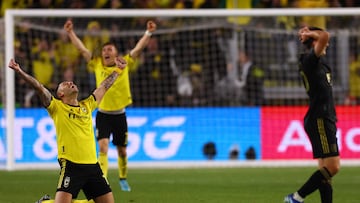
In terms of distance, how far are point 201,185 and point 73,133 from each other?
206 inches

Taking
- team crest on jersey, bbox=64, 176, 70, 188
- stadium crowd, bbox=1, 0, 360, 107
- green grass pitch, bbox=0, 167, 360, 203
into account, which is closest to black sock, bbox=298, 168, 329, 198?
green grass pitch, bbox=0, 167, 360, 203

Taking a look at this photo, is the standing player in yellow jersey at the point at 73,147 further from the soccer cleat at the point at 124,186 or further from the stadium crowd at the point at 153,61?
the stadium crowd at the point at 153,61

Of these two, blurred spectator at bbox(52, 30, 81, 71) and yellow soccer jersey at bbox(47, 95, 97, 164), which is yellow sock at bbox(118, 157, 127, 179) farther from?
blurred spectator at bbox(52, 30, 81, 71)

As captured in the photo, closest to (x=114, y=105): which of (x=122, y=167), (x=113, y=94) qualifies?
(x=113, y=94)

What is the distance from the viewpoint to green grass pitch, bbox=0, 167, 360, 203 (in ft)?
42.2

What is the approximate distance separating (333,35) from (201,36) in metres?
2.96

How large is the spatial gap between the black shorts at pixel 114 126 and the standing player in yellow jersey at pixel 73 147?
3952 mm

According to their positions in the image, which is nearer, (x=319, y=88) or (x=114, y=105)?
(x=319, y=88)

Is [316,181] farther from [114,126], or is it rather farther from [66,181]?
[114,126]

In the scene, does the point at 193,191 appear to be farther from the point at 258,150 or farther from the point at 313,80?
the point at 258,150

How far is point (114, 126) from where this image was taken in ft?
46.6

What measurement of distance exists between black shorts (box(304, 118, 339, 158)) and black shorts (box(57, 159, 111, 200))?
262 cm

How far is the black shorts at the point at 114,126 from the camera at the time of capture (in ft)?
46.2

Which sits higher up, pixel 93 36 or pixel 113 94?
pixel 93 36
